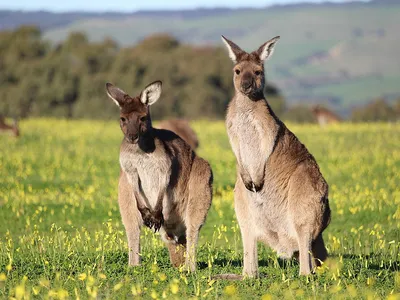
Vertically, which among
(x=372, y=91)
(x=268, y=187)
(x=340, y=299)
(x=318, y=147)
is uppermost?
(x=268, y=187)

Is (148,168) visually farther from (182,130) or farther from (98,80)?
(98,80)

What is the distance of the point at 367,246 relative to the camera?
29.7 ft

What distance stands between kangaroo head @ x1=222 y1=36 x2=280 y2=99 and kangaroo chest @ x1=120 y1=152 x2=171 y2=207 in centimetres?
93

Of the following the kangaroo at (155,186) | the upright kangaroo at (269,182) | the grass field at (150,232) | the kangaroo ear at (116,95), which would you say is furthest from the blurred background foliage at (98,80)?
the upright kangaroo at (269,182)

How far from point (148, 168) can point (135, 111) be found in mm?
529

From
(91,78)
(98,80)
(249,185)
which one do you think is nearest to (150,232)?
(249,185)

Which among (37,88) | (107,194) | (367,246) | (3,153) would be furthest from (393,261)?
(37,88)

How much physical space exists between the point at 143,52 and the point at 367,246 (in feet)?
169

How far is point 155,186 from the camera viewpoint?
24.5ft

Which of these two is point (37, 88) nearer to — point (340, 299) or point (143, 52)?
point (143, 52)

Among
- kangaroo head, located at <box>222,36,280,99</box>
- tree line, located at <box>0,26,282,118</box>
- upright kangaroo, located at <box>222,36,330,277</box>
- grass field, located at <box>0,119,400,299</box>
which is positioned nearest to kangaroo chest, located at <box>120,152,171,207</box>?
grass field, located at <box>0,119,400,299</box>

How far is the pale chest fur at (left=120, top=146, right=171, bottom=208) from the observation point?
292 inches

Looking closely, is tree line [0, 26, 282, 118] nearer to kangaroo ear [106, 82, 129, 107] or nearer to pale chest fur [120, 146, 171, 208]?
kangaroo ear [106, 82, 129, 107]

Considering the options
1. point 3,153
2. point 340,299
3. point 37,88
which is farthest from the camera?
point 37,88
